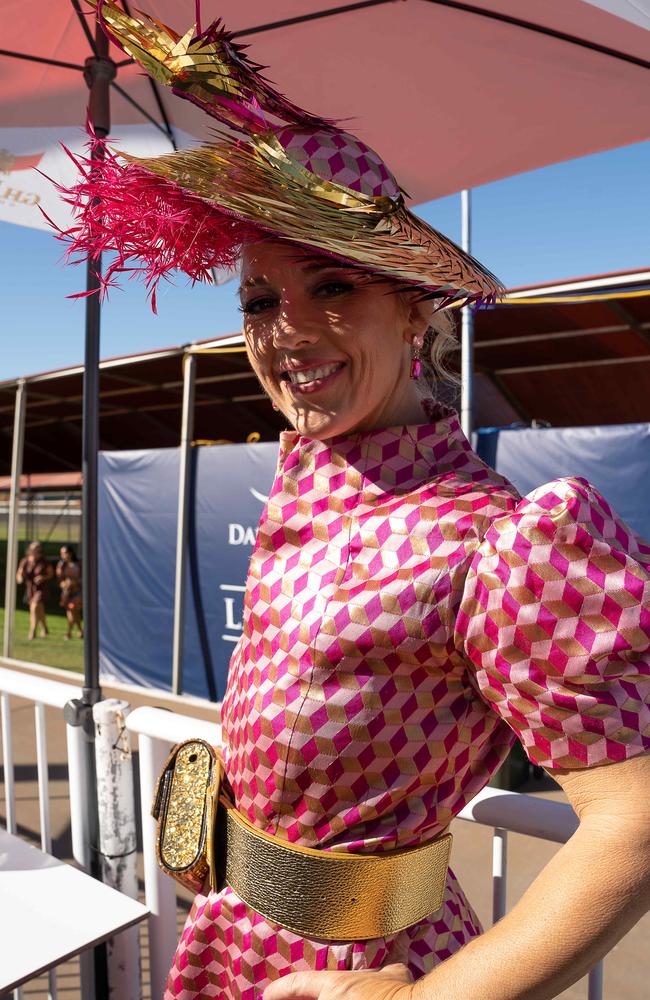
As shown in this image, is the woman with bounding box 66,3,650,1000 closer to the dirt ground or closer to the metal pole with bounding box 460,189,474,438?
the dirt ground

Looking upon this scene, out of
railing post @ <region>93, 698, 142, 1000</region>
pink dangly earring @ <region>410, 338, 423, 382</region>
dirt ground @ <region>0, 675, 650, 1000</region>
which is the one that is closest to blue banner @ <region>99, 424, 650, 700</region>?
dirt ground @ <region>0, 675, 650, 1000</region>

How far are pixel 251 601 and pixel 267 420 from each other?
805cm

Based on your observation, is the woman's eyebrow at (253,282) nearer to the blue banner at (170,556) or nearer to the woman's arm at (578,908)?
the woman's arm at (578,908)

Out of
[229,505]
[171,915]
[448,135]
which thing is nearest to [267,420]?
[229,505]

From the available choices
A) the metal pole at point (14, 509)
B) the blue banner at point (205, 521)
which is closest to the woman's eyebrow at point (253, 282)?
the blue banner at point (205, 521)

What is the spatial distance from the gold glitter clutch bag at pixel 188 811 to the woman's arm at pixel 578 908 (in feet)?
1.29

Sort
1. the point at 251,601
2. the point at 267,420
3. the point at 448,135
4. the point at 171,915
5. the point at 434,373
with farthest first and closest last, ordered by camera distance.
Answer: the point at 267,420 → the point at 448,135 → the point at 171,915 → the point at 434,373 → the point at 251,601

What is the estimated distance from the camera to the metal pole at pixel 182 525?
570 centimetres

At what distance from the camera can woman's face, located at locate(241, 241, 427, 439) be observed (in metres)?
0.83

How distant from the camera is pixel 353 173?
838 mm

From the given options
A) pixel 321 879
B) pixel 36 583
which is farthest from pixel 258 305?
pixel 36 583

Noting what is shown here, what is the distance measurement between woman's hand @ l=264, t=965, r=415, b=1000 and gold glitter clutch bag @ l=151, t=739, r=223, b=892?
0.73 ft

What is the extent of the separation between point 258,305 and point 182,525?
4970mm

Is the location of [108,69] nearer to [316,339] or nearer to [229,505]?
[316,339]
